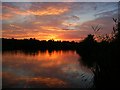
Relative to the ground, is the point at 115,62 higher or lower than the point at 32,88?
higher

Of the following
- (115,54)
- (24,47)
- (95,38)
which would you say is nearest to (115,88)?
(115,54)

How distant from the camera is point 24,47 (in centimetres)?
5588

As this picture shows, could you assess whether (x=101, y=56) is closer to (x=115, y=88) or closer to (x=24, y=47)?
(x=115, y=88)

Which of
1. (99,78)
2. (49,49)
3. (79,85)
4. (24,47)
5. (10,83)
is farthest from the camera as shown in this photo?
(49,49)

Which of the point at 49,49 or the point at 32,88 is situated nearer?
the point at 32,88

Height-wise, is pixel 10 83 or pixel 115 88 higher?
pixel 115 88

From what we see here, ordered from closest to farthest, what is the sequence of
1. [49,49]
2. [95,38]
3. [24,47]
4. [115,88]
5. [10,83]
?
1. [115,88]
2. [95,38]
3. [10,83]
4. [24,47]
5. [49,49]

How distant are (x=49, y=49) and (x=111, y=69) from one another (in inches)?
2199

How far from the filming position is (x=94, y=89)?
5.63 m

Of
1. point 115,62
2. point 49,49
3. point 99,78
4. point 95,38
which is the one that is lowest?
point 49,49

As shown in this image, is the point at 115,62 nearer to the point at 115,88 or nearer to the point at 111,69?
the point at 111,69

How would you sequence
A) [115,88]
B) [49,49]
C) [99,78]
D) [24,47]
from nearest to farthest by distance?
1. [115,88]
2. [99,78]
3. [24,47]
4. [49,49]

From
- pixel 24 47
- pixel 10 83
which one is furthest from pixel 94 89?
pixel 24 47

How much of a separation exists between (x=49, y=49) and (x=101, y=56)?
55473mm
